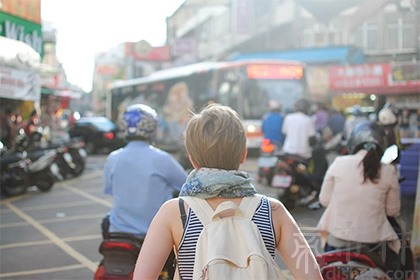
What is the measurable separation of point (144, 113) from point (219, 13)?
1552 inches

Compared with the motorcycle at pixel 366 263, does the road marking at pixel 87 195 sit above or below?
below

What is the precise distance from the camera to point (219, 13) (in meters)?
42.9

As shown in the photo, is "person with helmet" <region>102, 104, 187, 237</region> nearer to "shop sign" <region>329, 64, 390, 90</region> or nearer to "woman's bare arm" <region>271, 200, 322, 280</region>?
"woman's bare arm" <region>271, 200, 322, 280</region>

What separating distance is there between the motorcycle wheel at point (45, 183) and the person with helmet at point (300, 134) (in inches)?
191

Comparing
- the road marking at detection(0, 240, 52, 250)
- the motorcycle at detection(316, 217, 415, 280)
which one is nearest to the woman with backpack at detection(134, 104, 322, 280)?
the motorcycle at detection(316, 217, 415, 280)

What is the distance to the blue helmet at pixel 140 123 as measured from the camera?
169 inches

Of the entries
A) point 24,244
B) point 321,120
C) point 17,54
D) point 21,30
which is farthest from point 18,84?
point 321,120

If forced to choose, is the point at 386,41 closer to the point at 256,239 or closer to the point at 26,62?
the point at 26,62

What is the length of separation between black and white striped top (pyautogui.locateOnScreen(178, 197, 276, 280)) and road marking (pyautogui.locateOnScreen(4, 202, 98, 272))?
171 inches

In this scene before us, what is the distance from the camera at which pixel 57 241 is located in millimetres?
7762

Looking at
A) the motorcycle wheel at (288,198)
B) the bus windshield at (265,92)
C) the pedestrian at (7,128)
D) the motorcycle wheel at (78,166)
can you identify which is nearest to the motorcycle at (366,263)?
the motorcycle wheel at (288,198)

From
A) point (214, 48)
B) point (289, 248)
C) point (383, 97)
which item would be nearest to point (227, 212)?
point (289, 248)

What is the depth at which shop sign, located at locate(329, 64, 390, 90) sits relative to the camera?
23.5 metres

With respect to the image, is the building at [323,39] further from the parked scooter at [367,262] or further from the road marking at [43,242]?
the road marking at [43,242]
